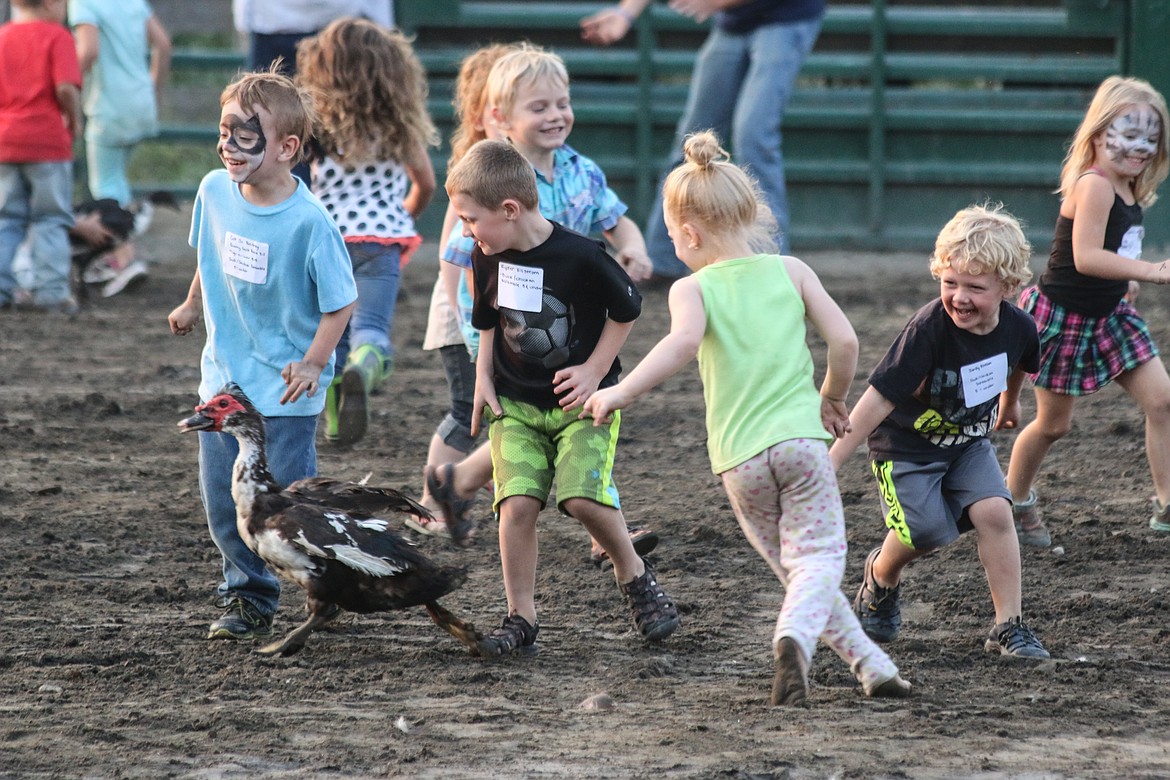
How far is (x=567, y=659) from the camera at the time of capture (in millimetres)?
4324

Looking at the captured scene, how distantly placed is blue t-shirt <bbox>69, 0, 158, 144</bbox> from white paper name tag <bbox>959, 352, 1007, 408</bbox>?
7.76 m

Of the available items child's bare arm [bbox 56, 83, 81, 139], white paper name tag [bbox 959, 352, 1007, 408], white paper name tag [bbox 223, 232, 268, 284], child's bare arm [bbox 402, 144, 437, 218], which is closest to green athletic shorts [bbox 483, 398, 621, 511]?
white paper name tag [bbox 223, 232, 268, 284]

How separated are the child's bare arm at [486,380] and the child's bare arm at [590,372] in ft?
0.62

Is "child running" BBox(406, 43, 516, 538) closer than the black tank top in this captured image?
Yes

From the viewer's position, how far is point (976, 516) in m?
4.24

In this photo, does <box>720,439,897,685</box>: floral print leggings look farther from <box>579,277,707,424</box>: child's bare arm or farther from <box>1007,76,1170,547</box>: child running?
<box>1007,76,1170,547</box>: child running

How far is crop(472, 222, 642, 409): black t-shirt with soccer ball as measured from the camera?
4262 millimetres

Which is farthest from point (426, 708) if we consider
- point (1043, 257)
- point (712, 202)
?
point (1043, 257)

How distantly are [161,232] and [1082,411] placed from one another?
7712mm

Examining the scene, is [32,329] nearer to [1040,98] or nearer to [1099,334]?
[1099,334]

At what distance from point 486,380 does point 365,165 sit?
2.34 m

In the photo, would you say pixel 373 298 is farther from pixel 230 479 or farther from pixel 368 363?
pixel 230 479

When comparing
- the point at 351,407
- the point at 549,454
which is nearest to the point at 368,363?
the point at 351,407

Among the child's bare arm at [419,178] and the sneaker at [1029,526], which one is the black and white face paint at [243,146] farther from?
the sneaker at [1029,526]
